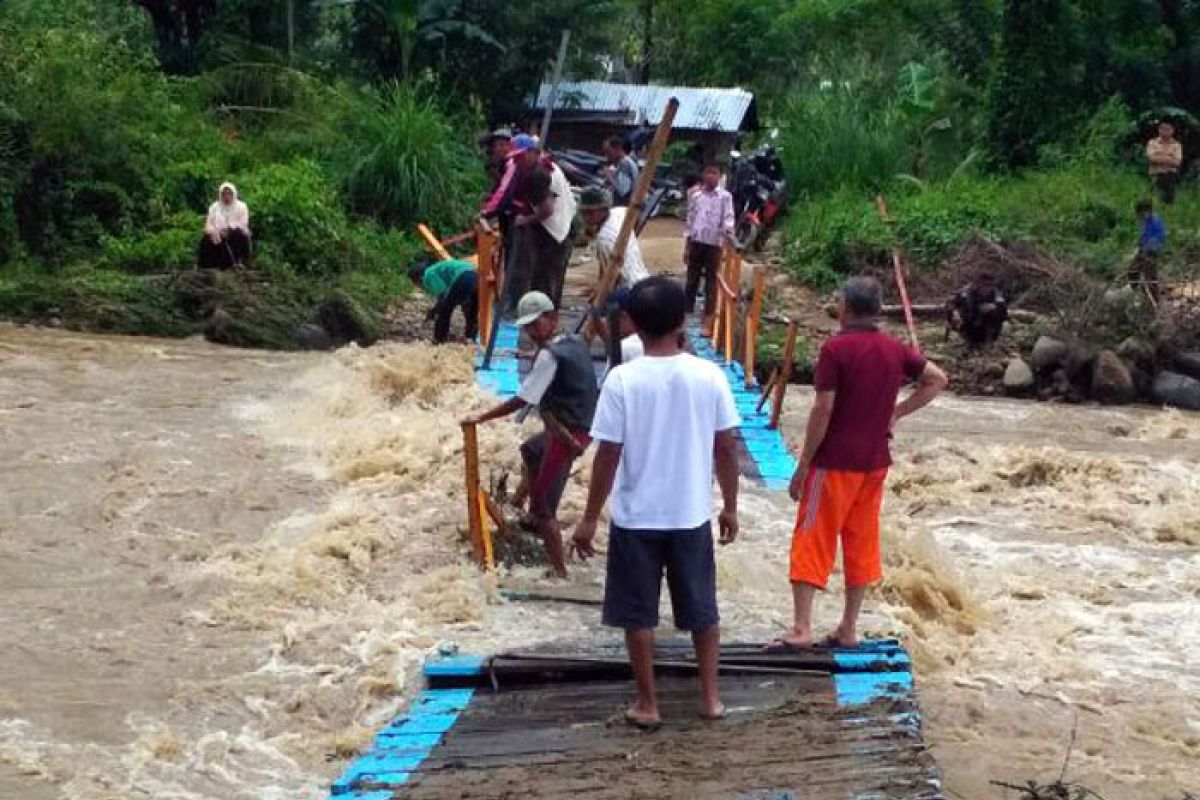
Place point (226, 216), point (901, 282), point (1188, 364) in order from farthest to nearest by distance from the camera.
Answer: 1. point (901, 282)
2. point (226, 216)
3. point (1188, 364)

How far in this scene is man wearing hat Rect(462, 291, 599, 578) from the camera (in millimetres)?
7598

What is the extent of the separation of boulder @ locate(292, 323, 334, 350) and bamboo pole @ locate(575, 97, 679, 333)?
23.9 feet

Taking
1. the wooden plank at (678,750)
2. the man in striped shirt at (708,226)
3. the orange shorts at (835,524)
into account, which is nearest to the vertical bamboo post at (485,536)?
the wooden plank at (678,750)

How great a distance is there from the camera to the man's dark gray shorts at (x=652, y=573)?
18.4 feet

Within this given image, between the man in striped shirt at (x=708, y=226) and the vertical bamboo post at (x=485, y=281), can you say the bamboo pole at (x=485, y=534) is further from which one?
the man in striped shirt at (x=708, y=226)

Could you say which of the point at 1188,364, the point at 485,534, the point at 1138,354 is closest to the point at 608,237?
the point at 485,534

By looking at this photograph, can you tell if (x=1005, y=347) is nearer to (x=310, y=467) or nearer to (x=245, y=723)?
(x=310, y=467)

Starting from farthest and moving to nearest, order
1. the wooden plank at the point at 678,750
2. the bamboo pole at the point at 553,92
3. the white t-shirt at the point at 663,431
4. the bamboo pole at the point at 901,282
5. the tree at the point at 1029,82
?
the tree at the point at 1029,82 < the bamboo pole at the point at 901,282 < the bamboo pole at the point at 553,92 < the white t-shirt at the point at 663,431 < the wooden plank at the point at 678,750

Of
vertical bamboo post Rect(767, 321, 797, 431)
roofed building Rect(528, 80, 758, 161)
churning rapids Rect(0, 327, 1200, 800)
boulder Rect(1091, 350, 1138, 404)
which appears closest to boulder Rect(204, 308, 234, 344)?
churning rapids Rect(0, 327, 1200, 800)

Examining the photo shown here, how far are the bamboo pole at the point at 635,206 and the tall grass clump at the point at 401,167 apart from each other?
12314 millimetres

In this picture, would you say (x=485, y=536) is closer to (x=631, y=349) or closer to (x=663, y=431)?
(x=631, y=349)

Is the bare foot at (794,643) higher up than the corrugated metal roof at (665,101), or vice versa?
the corrugated metal roof at (665,101)

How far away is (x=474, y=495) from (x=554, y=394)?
96 centimetres

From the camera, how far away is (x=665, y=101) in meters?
31.4
